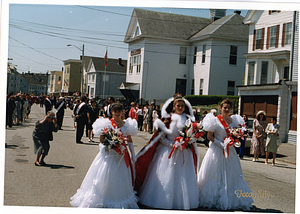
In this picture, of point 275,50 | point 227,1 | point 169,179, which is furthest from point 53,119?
point 275,50

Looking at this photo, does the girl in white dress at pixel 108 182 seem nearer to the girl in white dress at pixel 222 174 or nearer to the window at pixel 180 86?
the girl in white dress at pixel 222 174

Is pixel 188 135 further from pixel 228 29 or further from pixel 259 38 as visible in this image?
pixel 228 29

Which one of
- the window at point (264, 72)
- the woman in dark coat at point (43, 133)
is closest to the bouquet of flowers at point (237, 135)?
the woman in dark coat at point (43, 133)

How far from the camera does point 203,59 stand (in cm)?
3030

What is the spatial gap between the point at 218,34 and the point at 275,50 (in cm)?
717

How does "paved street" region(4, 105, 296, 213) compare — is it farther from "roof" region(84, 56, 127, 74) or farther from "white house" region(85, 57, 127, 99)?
"roof" region(84, 56, 127, 74)

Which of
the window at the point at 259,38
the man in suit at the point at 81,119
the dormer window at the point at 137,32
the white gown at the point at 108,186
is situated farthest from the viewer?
the dormer window at the point at 137,32

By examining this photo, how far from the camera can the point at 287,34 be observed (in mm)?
22266

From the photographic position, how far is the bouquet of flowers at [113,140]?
550 cm

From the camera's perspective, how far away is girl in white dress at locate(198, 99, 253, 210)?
587cm

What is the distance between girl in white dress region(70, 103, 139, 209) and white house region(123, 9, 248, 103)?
965 inches

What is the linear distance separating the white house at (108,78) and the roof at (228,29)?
19677mm

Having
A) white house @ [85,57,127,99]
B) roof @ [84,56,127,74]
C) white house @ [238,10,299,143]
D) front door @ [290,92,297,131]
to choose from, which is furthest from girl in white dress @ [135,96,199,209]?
roof @ [84,56,127,74]

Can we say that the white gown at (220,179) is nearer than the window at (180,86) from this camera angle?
Yes
